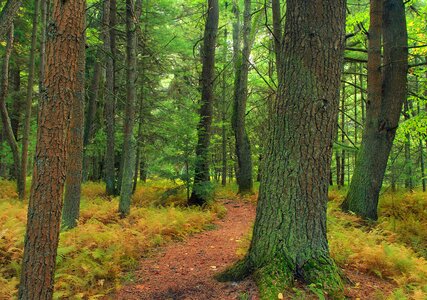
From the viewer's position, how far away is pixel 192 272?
5.21 meters

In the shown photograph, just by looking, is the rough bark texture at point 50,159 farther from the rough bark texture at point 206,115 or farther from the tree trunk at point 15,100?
the tree trunk at point 15,100

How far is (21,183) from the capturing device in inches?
440

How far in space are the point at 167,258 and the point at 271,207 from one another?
112 inches

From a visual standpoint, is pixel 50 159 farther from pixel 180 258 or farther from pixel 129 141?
pixel 129 141

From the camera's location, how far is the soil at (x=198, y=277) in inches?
163

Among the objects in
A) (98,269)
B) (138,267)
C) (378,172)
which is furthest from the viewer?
(378,172)

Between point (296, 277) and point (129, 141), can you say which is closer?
point (296, 277)

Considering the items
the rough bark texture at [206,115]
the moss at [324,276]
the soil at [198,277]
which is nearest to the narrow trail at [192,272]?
the soil at [198,277]

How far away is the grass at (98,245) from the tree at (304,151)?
8.15ft

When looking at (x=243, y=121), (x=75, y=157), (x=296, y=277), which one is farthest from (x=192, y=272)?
(x=243, y=121)

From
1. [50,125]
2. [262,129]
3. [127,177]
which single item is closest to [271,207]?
[50,125]

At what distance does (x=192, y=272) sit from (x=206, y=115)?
6255 mm

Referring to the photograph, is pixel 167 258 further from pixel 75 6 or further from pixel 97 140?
pixel 97 140

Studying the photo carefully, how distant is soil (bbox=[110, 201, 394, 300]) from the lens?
163 inches
